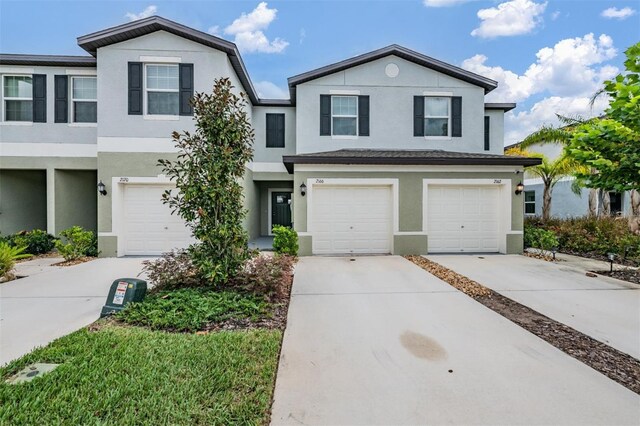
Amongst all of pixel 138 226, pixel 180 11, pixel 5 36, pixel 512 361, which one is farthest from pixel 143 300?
pixel 5 36

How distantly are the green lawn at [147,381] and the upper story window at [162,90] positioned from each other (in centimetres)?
755

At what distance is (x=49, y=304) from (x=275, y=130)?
31.7 ft

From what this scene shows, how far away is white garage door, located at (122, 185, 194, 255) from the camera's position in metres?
9.17

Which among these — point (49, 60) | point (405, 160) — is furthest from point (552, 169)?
point (49, 60)

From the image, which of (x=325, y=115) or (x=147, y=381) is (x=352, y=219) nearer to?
(x=325, y=115)

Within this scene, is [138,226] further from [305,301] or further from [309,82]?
[309,82]

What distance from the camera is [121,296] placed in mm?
4281

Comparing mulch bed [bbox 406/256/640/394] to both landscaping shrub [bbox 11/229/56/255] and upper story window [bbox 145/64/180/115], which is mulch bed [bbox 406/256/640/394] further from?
landscaping shrub [bbox 11/229/56/255]

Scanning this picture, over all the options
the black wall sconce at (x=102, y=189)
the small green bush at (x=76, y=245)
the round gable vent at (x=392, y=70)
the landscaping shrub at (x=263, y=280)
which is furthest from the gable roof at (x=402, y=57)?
the small green bush at (x=76, y=245)

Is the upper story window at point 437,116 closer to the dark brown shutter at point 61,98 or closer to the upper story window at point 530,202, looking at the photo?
the upper story window at point 530,202

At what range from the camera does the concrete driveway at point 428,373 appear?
2361mm

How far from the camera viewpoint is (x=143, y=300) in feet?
14.7

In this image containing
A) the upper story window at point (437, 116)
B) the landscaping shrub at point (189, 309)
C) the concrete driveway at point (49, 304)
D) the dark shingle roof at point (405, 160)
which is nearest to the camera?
the concrete driveway at point (49, 304)

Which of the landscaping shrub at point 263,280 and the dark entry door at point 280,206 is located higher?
the dark entry door at point 280,206
